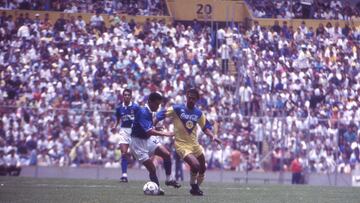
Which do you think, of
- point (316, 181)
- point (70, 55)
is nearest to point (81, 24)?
point (70, 55)

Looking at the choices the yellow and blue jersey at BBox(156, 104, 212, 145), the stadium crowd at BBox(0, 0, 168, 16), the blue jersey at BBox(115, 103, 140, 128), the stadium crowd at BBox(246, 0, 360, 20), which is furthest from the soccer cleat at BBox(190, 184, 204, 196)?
the stadium crowd at BBox(246, 0, 360, 20)

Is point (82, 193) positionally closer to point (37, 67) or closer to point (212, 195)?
point (212, 195)

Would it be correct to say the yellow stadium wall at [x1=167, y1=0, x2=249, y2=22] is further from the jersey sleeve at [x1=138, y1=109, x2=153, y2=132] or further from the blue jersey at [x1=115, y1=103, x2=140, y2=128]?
the jersey sleeve at [x1=138, y1=109, x2=153, y2=132]

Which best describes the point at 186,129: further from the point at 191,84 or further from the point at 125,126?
the point at 191,84

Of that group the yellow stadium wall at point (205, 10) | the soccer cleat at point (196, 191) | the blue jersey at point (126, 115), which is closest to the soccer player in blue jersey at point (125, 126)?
the blue jersey at point (126, 115)

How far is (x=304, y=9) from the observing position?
42.7 metres

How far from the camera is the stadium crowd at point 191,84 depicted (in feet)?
101

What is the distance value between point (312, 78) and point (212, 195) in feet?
63.5

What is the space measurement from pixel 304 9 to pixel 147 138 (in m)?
A: 24.8

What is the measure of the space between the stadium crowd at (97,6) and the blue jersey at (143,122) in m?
20.4

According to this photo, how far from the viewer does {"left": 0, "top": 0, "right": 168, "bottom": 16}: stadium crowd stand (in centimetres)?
3853

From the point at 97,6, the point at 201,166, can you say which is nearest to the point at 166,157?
the point at 201,166

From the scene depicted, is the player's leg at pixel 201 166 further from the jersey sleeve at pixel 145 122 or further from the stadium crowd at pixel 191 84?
the stadium crowd at pixel 191 84

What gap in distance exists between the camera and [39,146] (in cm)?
3022
